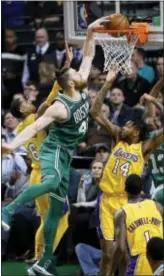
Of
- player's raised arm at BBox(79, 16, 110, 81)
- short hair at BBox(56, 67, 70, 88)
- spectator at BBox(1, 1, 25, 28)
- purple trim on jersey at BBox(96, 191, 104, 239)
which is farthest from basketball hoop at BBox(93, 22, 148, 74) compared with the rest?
spectator at BBox(1, 1, 25, 28)

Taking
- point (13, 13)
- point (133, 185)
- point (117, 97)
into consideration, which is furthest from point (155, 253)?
point (13, 13)

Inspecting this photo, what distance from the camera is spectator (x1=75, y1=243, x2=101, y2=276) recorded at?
1487cm

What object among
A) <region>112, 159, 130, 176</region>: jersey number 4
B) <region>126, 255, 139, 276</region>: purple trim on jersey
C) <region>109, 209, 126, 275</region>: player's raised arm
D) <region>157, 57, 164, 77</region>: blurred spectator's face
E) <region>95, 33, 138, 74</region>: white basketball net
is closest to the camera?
<region>109, 209, 126, 275</region>: player's raised arm

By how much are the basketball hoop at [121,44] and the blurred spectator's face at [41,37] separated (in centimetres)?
504

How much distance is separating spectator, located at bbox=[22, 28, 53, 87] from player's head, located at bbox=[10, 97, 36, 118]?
3078 millimetres

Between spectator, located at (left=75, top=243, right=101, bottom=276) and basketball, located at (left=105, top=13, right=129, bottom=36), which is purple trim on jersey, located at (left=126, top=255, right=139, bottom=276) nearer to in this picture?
spectator, located at (left=75, top=243, right=101, bottom=276)

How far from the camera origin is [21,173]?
647 inches

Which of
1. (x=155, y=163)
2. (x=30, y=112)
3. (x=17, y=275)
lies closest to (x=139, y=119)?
(x=155, y=163)

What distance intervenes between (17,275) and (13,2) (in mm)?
6866

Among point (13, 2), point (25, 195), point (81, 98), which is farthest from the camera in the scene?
point (13, 2)

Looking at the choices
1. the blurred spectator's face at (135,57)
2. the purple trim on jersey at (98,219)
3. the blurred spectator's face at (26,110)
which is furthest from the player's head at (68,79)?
the blurred spectator's face at (135,57)

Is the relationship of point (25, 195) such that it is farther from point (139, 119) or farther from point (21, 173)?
point (21, 173)

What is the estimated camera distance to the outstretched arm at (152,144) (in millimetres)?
14141

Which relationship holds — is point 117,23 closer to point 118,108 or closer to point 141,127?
point 141,127
